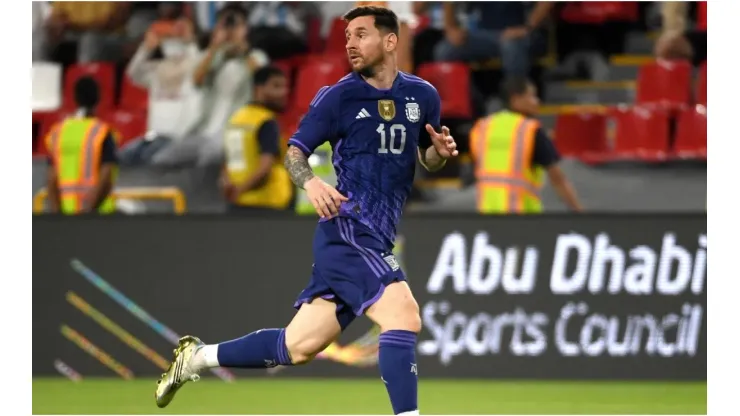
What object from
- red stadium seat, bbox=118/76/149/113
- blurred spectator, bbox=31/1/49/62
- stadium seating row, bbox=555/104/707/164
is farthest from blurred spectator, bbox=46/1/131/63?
stadium seating row, bbox=555/104/707/164

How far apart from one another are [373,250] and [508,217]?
164 inches

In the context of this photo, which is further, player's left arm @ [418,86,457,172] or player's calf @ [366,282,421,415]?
player's left arm @ [418,86,457,172]

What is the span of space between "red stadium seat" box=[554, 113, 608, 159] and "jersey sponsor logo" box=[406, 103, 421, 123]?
7.25m

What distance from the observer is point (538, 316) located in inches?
388

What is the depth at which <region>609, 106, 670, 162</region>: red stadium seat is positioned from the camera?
1277 centimetres

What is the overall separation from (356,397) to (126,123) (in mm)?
5460

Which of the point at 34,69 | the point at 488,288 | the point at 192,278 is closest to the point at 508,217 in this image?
the point at 488,288

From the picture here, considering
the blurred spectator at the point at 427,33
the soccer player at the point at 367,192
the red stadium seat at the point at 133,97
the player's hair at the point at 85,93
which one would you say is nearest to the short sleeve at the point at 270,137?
the player's hair at the point at 85,93

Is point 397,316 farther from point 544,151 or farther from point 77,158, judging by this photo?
point 77,158

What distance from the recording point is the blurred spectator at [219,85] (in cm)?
1275

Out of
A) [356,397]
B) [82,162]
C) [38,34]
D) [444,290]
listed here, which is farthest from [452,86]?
[356,397]

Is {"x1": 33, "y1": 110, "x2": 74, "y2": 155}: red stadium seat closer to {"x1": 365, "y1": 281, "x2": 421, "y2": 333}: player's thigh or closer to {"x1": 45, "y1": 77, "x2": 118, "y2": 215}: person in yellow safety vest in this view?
{"x1": 45, "y1": 77, "x2": 118, "y2": 215}: person in yellow safety vest

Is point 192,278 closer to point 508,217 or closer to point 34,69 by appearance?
point 508,217

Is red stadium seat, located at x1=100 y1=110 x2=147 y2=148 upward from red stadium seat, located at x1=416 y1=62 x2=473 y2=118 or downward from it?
downward
